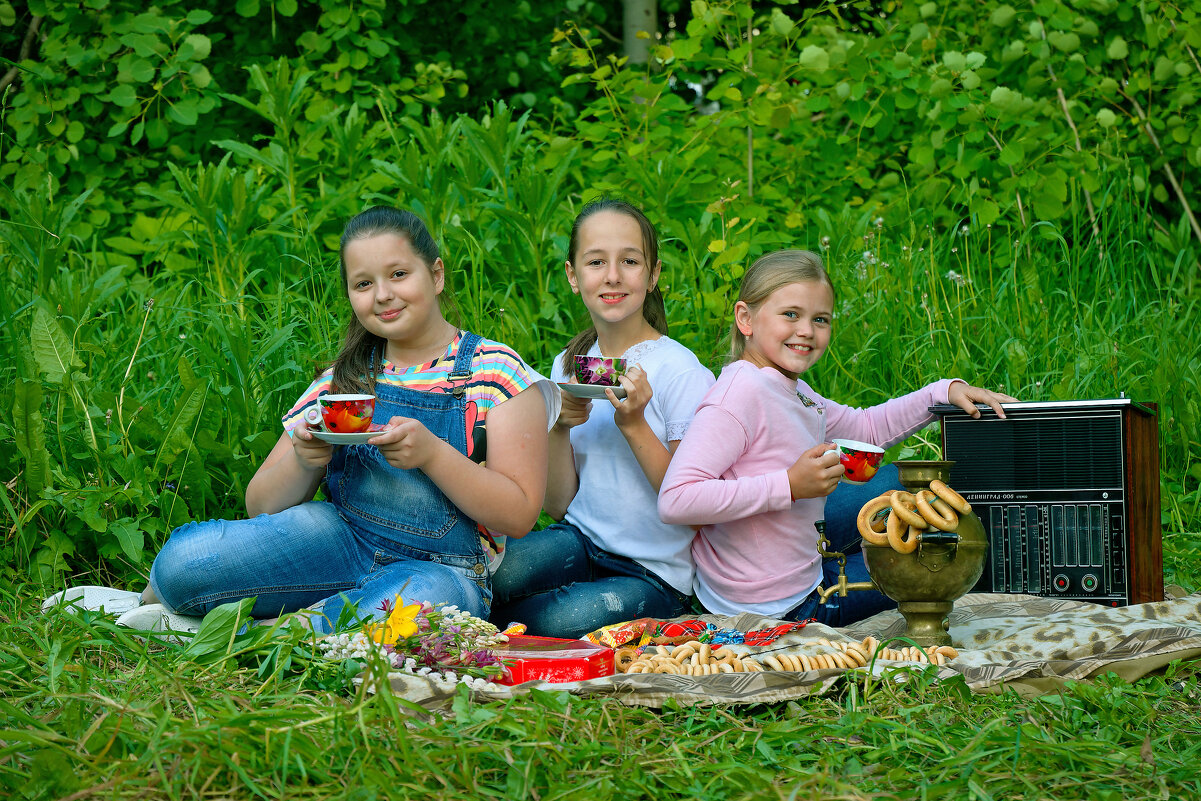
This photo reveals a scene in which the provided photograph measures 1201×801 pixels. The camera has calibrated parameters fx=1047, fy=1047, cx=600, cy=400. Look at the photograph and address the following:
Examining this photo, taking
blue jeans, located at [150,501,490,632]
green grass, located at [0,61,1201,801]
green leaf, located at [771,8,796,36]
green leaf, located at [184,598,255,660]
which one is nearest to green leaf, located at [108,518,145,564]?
green grass, located at [0,61,1201,801]

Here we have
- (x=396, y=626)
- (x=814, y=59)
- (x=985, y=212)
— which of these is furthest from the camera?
(x=814, y=59)

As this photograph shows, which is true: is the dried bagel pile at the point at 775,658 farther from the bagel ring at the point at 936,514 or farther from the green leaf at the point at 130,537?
the green leaf at the point at 130,537

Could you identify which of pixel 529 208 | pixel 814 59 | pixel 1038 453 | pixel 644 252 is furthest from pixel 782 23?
pixel 1038 453

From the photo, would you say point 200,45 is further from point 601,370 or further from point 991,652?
point 991,652

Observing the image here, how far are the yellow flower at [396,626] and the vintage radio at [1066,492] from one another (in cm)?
149

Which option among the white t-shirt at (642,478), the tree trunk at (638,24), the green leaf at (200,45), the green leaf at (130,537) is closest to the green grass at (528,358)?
the green leaf at (130,537)

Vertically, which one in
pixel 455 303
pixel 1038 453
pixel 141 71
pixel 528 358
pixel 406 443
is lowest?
pixel 1038 453

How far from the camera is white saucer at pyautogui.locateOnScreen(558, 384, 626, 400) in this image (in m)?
2.55

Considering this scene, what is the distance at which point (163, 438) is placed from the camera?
3.06 meters

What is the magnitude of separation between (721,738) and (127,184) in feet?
15.3

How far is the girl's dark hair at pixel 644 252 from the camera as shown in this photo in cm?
287

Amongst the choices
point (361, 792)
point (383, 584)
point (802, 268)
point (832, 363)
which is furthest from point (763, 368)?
point (361, 792)

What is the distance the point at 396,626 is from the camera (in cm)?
214

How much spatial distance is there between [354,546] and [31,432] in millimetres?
1074
